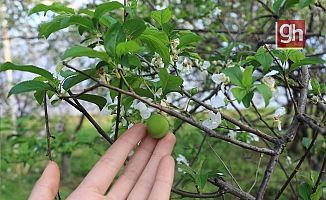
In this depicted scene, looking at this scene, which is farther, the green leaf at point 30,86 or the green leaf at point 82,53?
the green leaf at point 30,86

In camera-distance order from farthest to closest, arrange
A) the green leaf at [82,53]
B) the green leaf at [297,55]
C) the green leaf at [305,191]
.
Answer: the green leaf at [305,191]
the green leaf at [297,55]
the green leaf at [82,53]

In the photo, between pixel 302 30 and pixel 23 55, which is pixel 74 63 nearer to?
pixel 23 55

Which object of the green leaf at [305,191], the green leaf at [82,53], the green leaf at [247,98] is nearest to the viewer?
the green leaf at [82,53]

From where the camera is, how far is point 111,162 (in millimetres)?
878

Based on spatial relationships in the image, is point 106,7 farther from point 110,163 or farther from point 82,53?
point 110,163

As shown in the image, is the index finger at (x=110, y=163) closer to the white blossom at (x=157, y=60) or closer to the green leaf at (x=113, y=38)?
the white blossom at (x=157, y=60)

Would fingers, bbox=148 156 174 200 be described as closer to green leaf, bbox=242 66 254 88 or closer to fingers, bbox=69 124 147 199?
fingers, bbox=69 124 147 199

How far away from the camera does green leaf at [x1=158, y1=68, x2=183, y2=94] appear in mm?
741

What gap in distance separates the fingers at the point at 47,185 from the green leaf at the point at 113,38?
0.36 m

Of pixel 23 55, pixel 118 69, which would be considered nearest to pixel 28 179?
pixel 23 55

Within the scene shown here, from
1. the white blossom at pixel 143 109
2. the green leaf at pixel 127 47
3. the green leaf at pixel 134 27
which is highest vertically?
the green leaf at pixel 134 27

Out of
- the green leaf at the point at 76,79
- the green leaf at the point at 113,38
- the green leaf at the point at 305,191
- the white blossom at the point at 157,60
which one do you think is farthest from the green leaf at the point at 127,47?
the green leaf at the point at 305,191

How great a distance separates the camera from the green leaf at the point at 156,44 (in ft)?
2.36

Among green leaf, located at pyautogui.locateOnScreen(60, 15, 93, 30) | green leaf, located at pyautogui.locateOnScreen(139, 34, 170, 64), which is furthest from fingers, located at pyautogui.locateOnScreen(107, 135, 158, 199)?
green leaf, located at pyautogui.locateOnScreen(60, 15, 93, 30)
